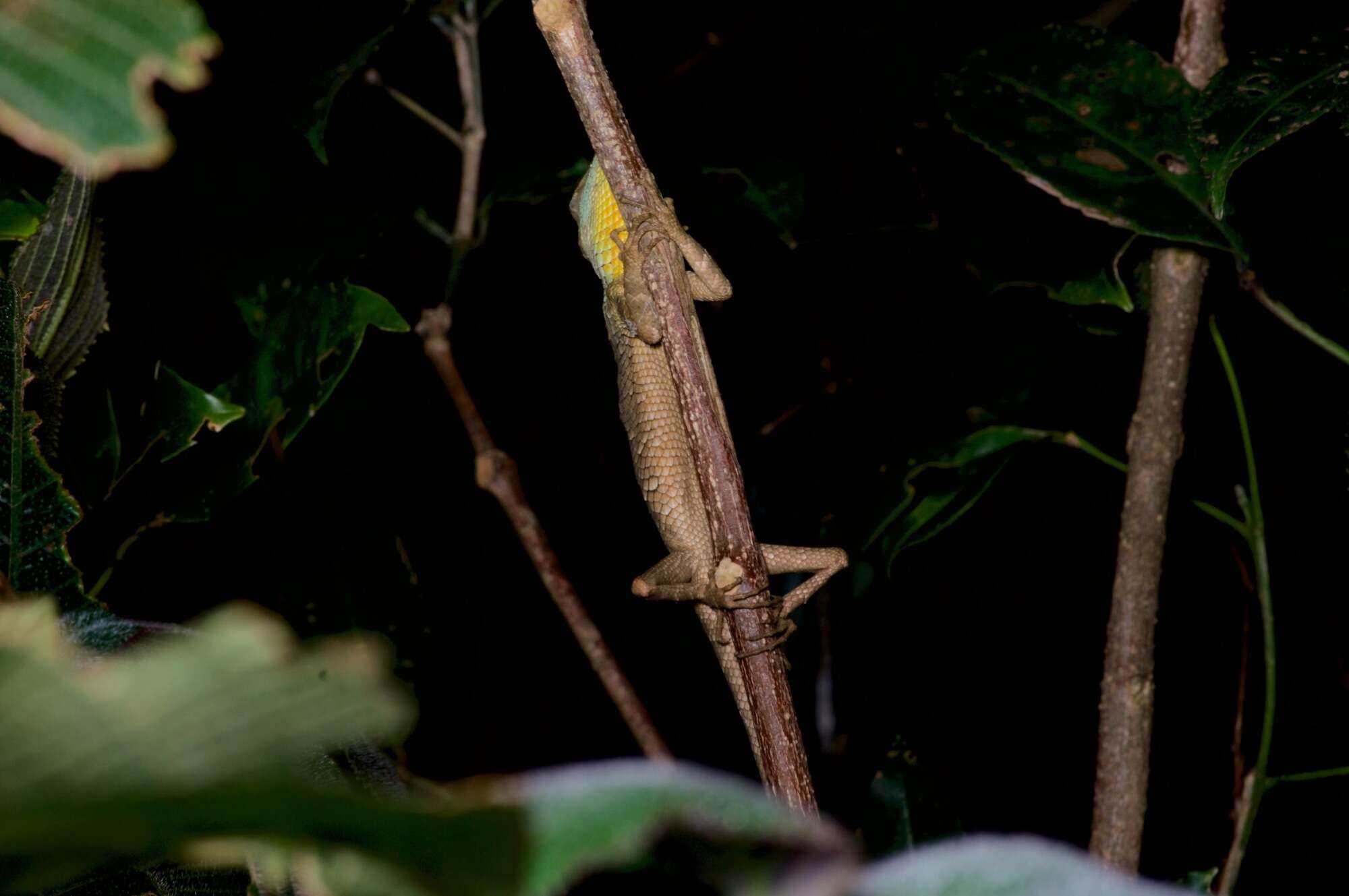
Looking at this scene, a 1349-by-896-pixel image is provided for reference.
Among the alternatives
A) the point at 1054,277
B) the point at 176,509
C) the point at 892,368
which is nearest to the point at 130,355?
the point at 176,509

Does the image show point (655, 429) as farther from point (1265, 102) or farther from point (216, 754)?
point (216, 754)

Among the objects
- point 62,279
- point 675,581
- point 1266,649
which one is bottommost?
point 1266,649

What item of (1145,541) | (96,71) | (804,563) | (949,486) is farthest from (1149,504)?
(96,71)

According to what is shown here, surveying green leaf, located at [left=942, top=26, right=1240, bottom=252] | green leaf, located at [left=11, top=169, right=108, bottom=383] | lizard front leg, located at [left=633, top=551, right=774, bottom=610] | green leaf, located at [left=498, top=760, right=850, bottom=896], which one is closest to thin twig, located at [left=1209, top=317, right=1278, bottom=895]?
green leaf, located at [left=942, top=26, right=1240, bottom=252]

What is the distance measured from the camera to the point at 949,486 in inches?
43.7

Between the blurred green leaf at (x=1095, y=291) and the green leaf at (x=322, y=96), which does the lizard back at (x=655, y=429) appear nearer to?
the green leaf at (x=322, y=96)

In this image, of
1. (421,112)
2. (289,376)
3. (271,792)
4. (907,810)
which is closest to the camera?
A: (271,792)

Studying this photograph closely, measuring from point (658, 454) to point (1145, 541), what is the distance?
1.53ft

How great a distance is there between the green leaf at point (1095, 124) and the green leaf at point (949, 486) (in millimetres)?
291

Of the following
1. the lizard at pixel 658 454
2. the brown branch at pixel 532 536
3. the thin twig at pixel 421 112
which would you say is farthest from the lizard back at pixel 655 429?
the thin twig at pixel 421 112

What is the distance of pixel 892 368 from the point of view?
1.68 metres

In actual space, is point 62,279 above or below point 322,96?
below

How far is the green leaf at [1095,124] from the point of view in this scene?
0.90 meters

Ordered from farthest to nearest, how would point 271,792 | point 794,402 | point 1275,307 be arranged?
1. point 794,402
2. point 1275,307
3. point 271,792
